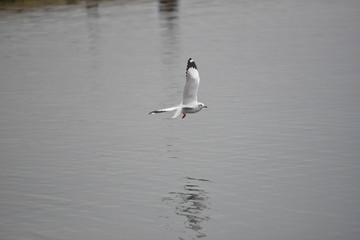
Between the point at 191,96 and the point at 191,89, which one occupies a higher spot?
the point at 191,89

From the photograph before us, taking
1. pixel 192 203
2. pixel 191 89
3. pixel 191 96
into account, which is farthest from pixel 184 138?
pixel 192 203

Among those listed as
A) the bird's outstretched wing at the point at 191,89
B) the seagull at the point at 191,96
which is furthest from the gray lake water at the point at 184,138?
the bird's outstretched wing at the point at 191,89

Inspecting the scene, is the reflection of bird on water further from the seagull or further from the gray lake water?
the seagull

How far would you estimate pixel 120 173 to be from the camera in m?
22.8

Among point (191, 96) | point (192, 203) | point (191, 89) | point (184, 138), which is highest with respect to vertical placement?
point (191, 89)

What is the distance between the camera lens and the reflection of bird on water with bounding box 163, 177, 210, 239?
18400mm

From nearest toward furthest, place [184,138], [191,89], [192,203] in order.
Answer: [192,203] < [191,89] < [184,138]

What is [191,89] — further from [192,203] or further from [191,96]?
[192,203]

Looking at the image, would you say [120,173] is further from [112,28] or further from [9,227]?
[112,28]

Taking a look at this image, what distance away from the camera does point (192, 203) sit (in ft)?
64.8

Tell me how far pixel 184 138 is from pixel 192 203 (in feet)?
23.7

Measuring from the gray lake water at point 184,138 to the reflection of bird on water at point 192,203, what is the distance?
0.06 metres

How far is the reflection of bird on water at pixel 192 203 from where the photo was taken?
18.4m

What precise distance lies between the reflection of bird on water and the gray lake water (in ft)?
0.19
